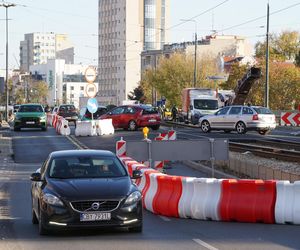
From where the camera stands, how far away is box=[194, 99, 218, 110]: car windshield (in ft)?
182

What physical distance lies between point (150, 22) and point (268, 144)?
551 feet

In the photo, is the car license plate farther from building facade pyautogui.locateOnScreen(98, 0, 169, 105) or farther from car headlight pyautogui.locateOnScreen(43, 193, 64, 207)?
building facade pyautogui.locateOnScreen(98, 0, 169, 105)

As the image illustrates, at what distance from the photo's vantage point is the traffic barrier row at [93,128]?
4084 centimetres

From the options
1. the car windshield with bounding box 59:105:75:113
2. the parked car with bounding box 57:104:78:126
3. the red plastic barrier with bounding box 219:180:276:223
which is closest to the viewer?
the red plastic barrier with bounding box 219:180:276:223

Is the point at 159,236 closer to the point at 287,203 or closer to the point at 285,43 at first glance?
the point at 287,203

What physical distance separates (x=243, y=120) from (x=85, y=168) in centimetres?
3018

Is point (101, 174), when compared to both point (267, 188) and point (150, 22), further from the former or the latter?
point (150, 22)

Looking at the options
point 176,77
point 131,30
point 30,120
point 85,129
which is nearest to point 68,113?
point 30,120

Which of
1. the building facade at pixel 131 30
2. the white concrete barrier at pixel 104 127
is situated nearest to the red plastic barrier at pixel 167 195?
the white concrete barrier at pixel 104 127

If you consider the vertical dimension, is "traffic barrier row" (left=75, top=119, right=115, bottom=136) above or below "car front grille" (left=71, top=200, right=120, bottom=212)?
below

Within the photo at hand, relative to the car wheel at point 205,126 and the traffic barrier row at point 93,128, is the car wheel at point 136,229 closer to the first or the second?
the traffic barrier row at point 93,128

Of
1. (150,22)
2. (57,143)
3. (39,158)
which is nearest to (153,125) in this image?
(57,143)

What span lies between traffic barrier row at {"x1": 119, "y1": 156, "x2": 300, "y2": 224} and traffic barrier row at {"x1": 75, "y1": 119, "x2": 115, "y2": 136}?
27.8 m

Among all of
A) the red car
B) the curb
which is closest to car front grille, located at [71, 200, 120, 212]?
the curb
